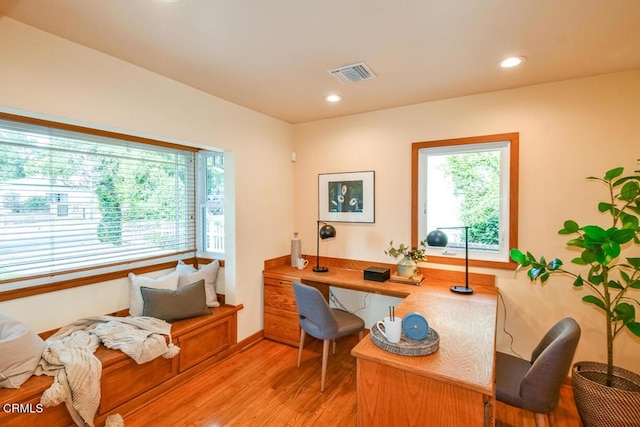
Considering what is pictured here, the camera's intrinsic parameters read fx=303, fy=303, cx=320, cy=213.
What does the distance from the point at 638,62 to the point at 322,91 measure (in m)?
2.30

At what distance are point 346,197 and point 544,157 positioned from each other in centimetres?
185

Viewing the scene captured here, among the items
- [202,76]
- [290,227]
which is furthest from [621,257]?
[202,76]

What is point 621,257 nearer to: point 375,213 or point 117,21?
point 375,213

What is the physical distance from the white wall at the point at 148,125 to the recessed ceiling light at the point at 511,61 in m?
2.32

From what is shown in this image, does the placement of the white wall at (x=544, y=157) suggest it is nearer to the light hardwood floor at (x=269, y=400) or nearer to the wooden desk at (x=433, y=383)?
the light hardwood floor at (x=269, y=400)

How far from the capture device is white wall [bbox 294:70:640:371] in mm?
2328

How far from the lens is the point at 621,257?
234cm

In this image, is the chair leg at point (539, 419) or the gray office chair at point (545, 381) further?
the chair leg at point (539, 419)

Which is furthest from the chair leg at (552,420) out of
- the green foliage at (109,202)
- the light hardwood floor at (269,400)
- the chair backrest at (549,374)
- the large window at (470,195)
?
the green foliage at (109,202)

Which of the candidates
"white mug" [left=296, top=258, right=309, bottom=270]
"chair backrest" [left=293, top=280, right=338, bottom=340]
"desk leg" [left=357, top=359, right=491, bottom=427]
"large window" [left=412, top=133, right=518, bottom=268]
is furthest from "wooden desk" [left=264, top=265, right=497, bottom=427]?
"white mug" [left=296, top=258, right=309, bottom=270]

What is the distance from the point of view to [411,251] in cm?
292

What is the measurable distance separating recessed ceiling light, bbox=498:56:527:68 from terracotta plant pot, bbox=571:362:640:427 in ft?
7.09

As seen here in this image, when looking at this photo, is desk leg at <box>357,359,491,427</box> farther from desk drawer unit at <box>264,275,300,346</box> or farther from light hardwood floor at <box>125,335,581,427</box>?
desk drawer unit at <box>264,275,300,346</box>

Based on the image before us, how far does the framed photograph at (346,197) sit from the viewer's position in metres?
3.33
